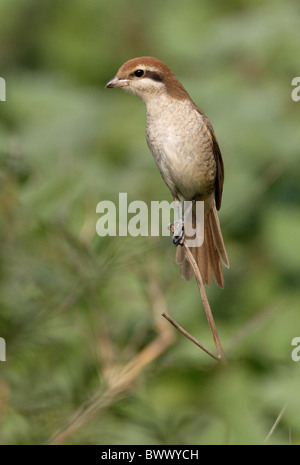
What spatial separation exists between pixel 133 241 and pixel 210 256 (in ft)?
2.03

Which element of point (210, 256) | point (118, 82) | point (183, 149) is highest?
point (118, 82)

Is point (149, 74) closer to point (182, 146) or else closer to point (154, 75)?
point (154, 75)

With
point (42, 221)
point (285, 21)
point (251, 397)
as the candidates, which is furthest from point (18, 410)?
point (285, 21)

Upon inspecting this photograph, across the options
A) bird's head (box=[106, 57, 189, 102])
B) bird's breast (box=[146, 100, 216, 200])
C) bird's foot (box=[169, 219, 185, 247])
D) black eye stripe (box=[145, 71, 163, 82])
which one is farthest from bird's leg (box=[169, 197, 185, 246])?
black eye stripe (box=[145, 71, 163, 82])

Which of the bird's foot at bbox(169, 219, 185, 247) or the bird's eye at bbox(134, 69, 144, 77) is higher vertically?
the bird's eye at bbox(134, 69, 144, 77)

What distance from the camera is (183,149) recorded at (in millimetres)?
3100

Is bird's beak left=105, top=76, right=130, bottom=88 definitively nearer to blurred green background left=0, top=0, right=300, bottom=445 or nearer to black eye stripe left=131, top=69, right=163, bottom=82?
black eye stripe left=131, top=69, right=163, bottom=82

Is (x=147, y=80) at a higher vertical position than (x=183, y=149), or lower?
higher

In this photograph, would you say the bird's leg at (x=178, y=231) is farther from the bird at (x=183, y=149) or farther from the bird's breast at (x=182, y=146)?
the bird's breast at (x=182, y=146)

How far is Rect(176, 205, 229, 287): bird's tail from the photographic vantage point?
3.06 metres

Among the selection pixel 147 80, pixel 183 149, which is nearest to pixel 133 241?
pixel 183 149

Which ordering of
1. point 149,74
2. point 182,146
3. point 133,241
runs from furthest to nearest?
1. point 133,241
2. point 182,146
3. point 149,74

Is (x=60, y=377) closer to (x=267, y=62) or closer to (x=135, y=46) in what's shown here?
(x=267, y=62)

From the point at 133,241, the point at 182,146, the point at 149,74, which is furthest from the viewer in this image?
the point at 133,241
